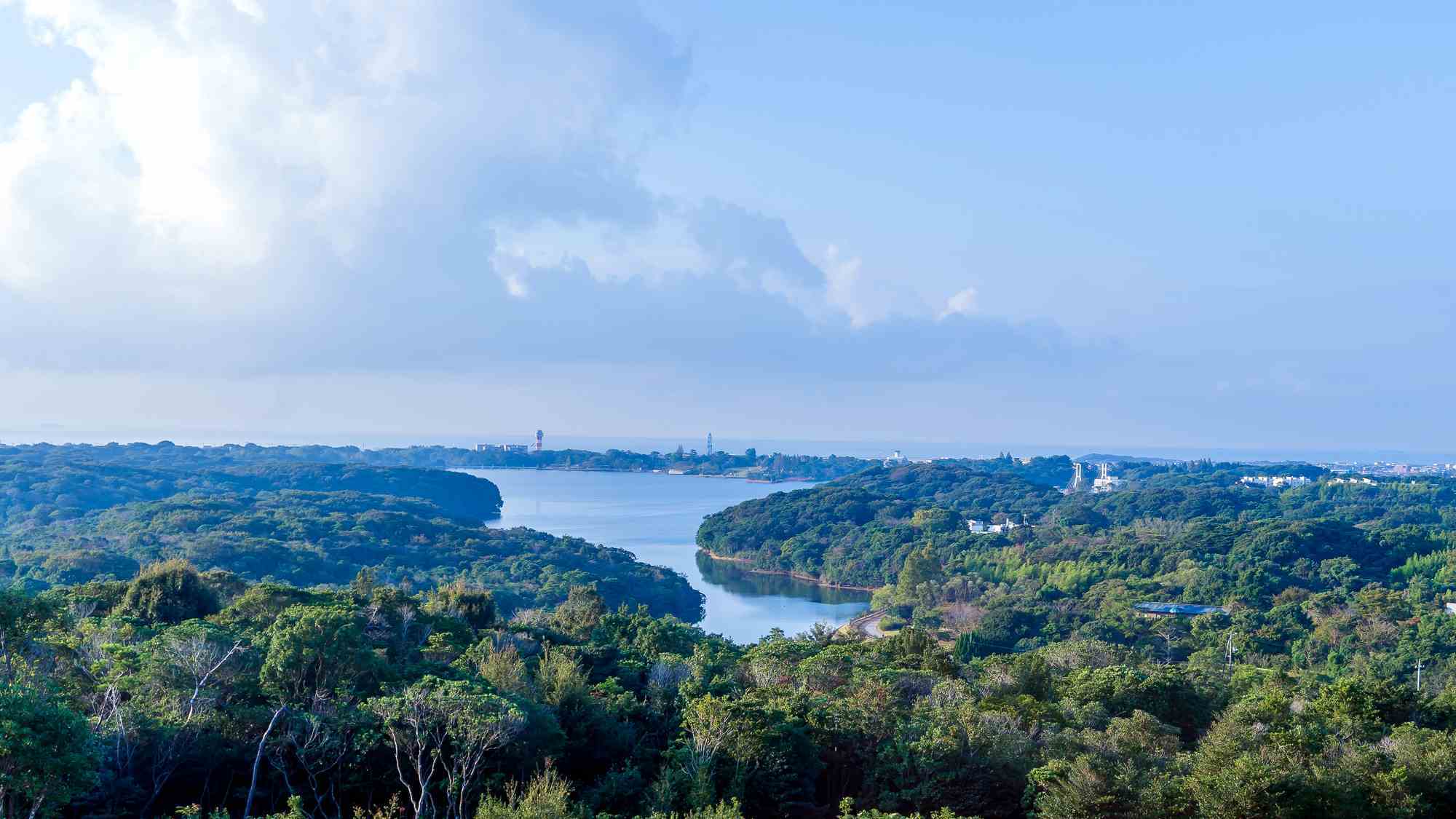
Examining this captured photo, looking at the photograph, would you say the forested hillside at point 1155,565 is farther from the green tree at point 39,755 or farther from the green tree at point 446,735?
the green tree at point 39,755

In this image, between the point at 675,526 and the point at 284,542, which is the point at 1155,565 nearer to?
the point at 284,542

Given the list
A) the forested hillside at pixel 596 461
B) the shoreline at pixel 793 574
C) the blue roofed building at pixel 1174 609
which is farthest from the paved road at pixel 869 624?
the forested hillside at pixel 596 461

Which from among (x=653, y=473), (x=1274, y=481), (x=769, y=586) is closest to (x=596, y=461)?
(x=653, y=473)

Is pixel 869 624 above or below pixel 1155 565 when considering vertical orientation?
below

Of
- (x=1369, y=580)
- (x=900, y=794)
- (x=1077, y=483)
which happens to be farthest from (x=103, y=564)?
(x=1077, y=483)

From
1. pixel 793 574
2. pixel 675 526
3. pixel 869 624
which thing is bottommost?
pixel 793 574

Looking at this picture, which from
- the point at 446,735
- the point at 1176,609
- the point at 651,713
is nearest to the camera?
the point at 446,735

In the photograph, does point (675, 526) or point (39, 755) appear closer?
point (39, 755)
